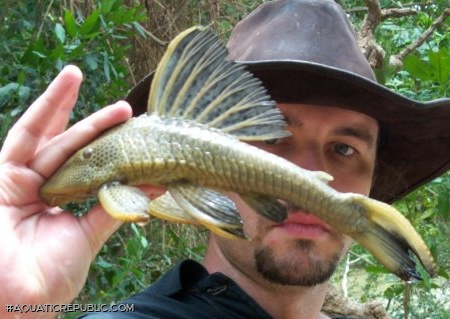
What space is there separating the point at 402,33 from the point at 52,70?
1.85 metres

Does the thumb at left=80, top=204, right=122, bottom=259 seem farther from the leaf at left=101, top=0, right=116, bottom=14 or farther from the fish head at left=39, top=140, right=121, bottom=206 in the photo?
the leaf at left=101, top=0, right=116, bottom=14

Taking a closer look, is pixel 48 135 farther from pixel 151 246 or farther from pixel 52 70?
pixel 151 246

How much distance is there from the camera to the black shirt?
1616 mm

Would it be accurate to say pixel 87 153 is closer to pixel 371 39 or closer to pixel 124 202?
pixel 124 202

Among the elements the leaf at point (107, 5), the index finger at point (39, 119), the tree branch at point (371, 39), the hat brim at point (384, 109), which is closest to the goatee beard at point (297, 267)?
the hat brim at point (384, 109)

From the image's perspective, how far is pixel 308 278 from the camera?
5.56 feet

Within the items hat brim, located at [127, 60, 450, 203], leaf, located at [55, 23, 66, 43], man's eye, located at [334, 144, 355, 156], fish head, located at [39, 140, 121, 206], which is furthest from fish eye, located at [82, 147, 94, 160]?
leaf, located at [55, 23, 66, 43]

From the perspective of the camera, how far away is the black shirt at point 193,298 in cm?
162

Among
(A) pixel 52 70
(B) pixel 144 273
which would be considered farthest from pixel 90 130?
(B) pixel 144 273

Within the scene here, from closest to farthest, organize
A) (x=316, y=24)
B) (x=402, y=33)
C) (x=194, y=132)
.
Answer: (x=194, y=132) → (x=316, y=24) → (x=402, y=33)

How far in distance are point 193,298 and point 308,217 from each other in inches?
12.7

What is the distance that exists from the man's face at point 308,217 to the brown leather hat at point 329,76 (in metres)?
0.05

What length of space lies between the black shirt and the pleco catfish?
0.53 meters

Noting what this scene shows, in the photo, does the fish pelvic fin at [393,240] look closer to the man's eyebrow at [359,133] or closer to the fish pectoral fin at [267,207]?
the fish pectoral fin at [267,207]
